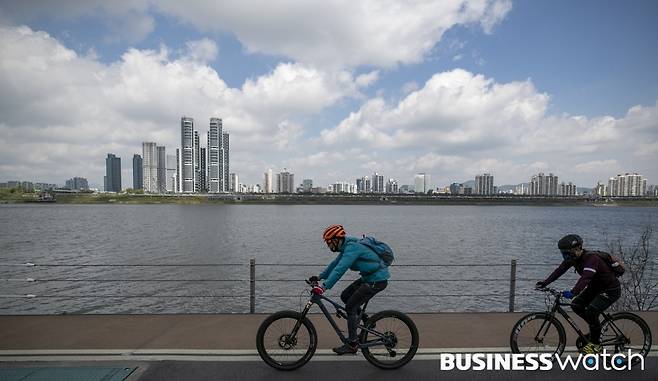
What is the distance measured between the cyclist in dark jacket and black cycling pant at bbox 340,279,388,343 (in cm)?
216

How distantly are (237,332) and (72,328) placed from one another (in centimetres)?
292

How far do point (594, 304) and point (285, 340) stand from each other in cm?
410

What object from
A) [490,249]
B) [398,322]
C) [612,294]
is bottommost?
[490,249]

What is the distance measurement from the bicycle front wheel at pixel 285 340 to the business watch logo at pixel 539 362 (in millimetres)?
1858

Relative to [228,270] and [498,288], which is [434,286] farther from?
[228,270]

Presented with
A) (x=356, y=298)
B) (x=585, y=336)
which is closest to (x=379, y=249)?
(x=356, y=298)

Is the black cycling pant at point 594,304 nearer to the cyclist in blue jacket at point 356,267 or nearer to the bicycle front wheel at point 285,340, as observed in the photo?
the cyclist in blue jacket at point 356,267

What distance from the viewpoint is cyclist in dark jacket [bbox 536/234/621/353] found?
5.24 metres

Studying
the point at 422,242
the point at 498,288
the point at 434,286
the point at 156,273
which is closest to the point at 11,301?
the point at 156,273

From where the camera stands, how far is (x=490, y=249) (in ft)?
135

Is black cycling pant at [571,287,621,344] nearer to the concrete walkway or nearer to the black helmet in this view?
the black helmet

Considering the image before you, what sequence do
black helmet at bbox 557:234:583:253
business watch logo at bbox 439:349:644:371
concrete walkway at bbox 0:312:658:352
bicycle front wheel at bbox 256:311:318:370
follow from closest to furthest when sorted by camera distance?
black helmet at bbox 557:234:583:253 < bicycle front wheel at bbox 256:311:318:370 < business watch logo at bbox 439:349:644:371 < concrete walkway at bbox 0:312:658:352

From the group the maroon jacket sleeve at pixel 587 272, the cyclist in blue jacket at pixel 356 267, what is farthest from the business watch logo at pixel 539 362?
the cyclist in blue jacket at pixel 356 267

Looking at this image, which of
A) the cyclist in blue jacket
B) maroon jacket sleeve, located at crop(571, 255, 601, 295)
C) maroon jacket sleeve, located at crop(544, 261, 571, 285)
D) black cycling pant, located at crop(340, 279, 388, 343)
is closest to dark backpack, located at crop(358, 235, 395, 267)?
the cyclist in blue jacket
